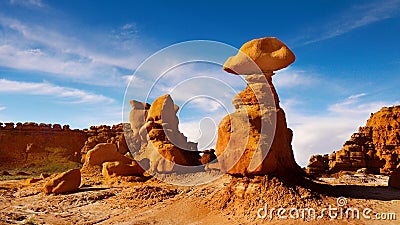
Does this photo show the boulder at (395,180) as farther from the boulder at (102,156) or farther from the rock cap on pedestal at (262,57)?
the boulder at (102,156)

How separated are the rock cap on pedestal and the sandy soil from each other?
447 cm

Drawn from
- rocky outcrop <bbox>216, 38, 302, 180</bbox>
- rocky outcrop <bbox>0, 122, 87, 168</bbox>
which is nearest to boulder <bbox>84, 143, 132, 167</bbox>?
rocky outcrop <bbox>216, 38, 302, 180</bbox>

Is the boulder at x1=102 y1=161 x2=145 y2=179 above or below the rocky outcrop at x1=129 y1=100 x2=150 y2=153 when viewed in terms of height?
below

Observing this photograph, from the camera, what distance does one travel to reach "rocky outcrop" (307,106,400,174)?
108 feet

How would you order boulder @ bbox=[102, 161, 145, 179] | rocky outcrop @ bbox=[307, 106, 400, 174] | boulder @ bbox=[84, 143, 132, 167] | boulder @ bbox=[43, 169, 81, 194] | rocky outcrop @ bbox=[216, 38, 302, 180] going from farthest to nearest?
rocky outcrop @ bbox=[307, 106, 400, 174] → boulder @ bbox=[84, 143, 132, 167] → boulder @ bbox=[102, 161, 145, 179] → boulder @ bbox=[43, 169, 81, 194] → rocky outcrop @ bbox=[216, 38, 302, 180]

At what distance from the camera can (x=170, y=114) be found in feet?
96.9

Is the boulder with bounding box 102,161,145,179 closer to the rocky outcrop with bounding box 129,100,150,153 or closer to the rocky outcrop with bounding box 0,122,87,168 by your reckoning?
the rocky outcrop with bounding box 129,100,150,153

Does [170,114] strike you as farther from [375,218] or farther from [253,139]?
[375,218]

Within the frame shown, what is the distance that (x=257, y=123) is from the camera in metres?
12.2

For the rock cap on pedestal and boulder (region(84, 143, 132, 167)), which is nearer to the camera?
the rock cap on pedestal

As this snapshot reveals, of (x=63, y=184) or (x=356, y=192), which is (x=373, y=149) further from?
(x=63, y=184)

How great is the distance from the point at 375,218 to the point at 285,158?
3.86 meters

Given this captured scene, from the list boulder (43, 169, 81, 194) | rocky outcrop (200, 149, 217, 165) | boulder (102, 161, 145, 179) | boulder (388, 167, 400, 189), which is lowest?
boulder (43, 169, 81, 194)

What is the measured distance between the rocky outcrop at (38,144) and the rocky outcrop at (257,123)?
42.2 m
